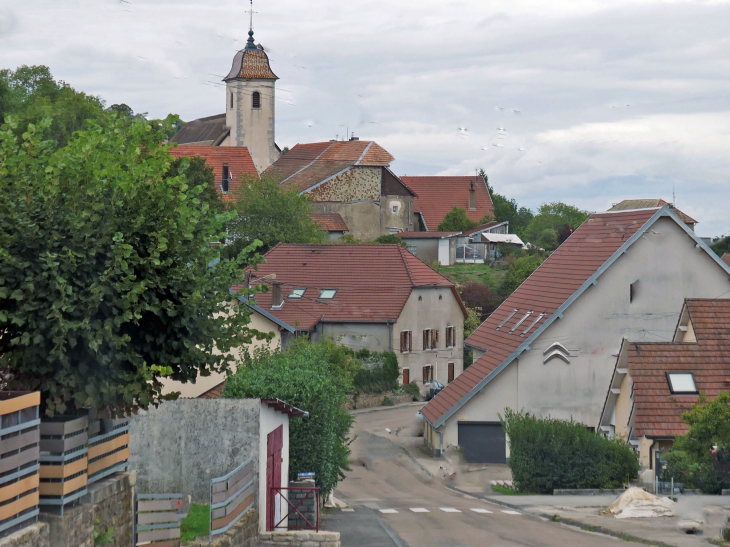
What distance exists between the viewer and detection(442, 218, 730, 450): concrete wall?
34.4 metres

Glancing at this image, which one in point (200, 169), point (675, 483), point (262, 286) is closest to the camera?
point (262, 286)

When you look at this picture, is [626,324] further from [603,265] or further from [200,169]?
[200,169]

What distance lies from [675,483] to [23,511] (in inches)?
758

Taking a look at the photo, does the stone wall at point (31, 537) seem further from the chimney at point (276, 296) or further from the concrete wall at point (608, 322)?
the chimney at point (276, 296)

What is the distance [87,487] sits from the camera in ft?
34.7

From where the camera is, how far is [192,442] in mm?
15977

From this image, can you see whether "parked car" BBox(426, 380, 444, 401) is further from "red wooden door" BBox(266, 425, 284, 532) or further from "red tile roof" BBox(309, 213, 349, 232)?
"red wooden door" BBox(266, 425, 284, 532)

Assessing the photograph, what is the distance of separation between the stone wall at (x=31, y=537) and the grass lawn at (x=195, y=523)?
3.64m

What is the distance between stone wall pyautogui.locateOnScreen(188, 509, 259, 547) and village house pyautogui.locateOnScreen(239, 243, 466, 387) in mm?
29686

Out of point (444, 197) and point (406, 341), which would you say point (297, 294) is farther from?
point (444, 197)

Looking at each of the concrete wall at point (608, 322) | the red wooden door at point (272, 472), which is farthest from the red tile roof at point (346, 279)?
the red wooden door at point (272, 472)

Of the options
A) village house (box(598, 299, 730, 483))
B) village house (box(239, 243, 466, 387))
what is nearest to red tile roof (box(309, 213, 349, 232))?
village house (box(239, 243, 466, 387))

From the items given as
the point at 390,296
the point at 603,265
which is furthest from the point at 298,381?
the point at 390,296

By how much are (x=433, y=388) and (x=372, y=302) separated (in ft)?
18.4
